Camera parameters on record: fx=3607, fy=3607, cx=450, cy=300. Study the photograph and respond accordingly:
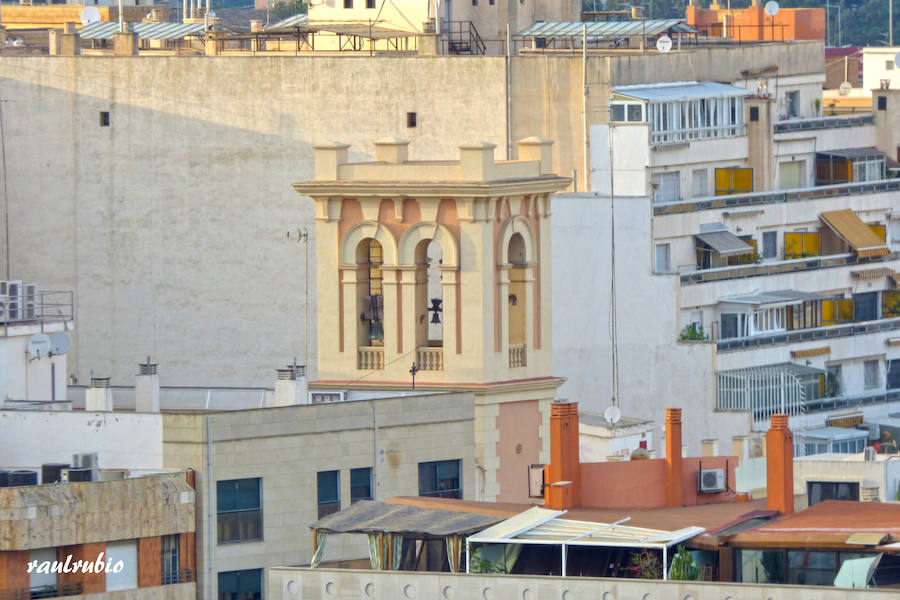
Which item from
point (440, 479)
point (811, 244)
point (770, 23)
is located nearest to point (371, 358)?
point (440, 479)

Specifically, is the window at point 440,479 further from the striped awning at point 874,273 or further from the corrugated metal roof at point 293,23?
the corrugated metal roof at point 293,23

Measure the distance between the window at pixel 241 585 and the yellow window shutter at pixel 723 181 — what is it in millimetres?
44311

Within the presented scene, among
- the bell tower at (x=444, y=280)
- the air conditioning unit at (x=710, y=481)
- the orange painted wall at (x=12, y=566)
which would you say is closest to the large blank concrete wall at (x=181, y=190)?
the bell tower at (x=444, y=280)

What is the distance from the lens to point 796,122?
106 meters

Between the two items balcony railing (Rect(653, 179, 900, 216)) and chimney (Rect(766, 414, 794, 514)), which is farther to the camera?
balcony railing (Rect(653, 179, 900, 216))

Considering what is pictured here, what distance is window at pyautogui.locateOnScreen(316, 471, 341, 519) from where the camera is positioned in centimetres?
6044

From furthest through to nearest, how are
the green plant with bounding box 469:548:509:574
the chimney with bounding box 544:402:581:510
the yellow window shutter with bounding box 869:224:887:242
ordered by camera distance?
the yellow window shutter with bounding box 869:224:887:242, the chimney with bounding box 544:402:581:510, the green plant with bounding box 469:548:509:574

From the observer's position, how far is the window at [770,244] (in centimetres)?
10131

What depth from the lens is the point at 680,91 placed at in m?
99.5

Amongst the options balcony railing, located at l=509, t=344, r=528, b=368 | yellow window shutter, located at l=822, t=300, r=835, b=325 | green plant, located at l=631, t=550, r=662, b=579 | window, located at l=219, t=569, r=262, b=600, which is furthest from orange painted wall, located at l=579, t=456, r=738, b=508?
yellow window shutter, located at l=822, t=300, r=835, b=325

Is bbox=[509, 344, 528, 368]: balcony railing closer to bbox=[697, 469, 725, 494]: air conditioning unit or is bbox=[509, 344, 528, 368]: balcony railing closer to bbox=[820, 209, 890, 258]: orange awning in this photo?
bbox=[697, 469, 725, 494]: air conditioning unit

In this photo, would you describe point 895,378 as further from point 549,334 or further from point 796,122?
point 549,334

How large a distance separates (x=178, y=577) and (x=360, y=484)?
398 cm

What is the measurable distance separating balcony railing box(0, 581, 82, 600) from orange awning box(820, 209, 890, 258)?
160ft
